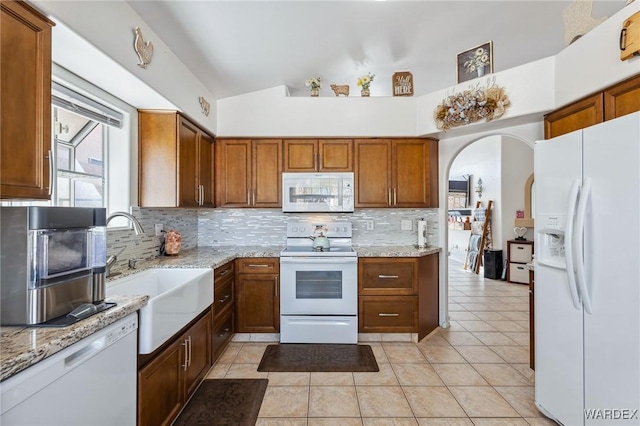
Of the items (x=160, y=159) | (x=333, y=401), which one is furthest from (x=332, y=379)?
(x=160, y=159)

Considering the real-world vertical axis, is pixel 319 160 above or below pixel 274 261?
above

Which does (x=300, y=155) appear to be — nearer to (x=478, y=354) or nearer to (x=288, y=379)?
(x=288, y=379)

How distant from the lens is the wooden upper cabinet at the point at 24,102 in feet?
3.68

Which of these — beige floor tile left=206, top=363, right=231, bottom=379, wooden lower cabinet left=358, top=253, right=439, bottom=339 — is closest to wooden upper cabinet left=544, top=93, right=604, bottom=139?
wooden lower cabinet left=358, top=253, right=439, bottom=339

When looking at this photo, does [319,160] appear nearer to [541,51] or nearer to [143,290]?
[143,290]

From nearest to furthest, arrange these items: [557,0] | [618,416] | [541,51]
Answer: [618,416] < [557,0] < [541,51]

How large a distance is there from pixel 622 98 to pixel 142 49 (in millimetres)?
3063

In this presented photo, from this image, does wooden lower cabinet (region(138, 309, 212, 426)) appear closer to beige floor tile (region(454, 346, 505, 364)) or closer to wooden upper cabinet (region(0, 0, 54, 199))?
wooden upper cabinet (region(0, 0, 54, 199))

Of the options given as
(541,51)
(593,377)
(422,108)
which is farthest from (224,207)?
(541,51)

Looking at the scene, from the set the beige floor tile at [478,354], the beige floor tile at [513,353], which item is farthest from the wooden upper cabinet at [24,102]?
the beige floor tile at [513,353]

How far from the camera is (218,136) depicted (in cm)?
345

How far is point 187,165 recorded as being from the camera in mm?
2775

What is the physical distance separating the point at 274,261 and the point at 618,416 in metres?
2.58

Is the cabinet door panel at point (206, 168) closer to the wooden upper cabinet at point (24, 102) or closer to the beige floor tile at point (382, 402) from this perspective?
the wooden upper cabinet at point (24, 102)
